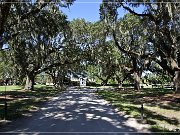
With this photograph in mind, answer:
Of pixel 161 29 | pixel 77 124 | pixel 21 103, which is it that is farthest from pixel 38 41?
pixel 77 124

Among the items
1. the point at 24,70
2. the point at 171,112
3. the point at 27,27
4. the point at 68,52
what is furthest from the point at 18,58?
the point at 171,112

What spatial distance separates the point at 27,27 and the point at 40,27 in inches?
104

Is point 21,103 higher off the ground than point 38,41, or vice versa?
point 38,41

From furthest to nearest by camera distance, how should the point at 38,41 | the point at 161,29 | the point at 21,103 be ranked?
the point at 38,41
the point at 161,29
the point at 21,103

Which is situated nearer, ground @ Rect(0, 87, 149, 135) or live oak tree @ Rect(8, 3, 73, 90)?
ground @ Rect(0, 87, 149, 135)

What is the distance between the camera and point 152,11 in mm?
31938

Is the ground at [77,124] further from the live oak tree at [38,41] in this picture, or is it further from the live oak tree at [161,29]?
the live oak tree at [161,29]

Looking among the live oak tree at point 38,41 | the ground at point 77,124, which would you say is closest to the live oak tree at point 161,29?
the live oak tree at point 38,41

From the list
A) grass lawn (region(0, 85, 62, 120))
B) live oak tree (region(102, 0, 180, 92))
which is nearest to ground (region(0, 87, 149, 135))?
grass lawn (region(0, 85, 62, 120))

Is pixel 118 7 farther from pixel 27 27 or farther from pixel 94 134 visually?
pixel 94 134

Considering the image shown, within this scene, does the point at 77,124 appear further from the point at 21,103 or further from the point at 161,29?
the point at 161,29

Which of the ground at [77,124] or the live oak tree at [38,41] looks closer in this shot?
the ground at [77,124]

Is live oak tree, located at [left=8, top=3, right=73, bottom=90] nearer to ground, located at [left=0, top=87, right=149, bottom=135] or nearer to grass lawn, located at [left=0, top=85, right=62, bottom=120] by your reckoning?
grass lawn, located at [left=0, top=85, right=62, bottom=120]

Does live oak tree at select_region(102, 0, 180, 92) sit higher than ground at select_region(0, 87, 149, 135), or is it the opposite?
live oak tree at select_region(102, 0, 180, 92)
